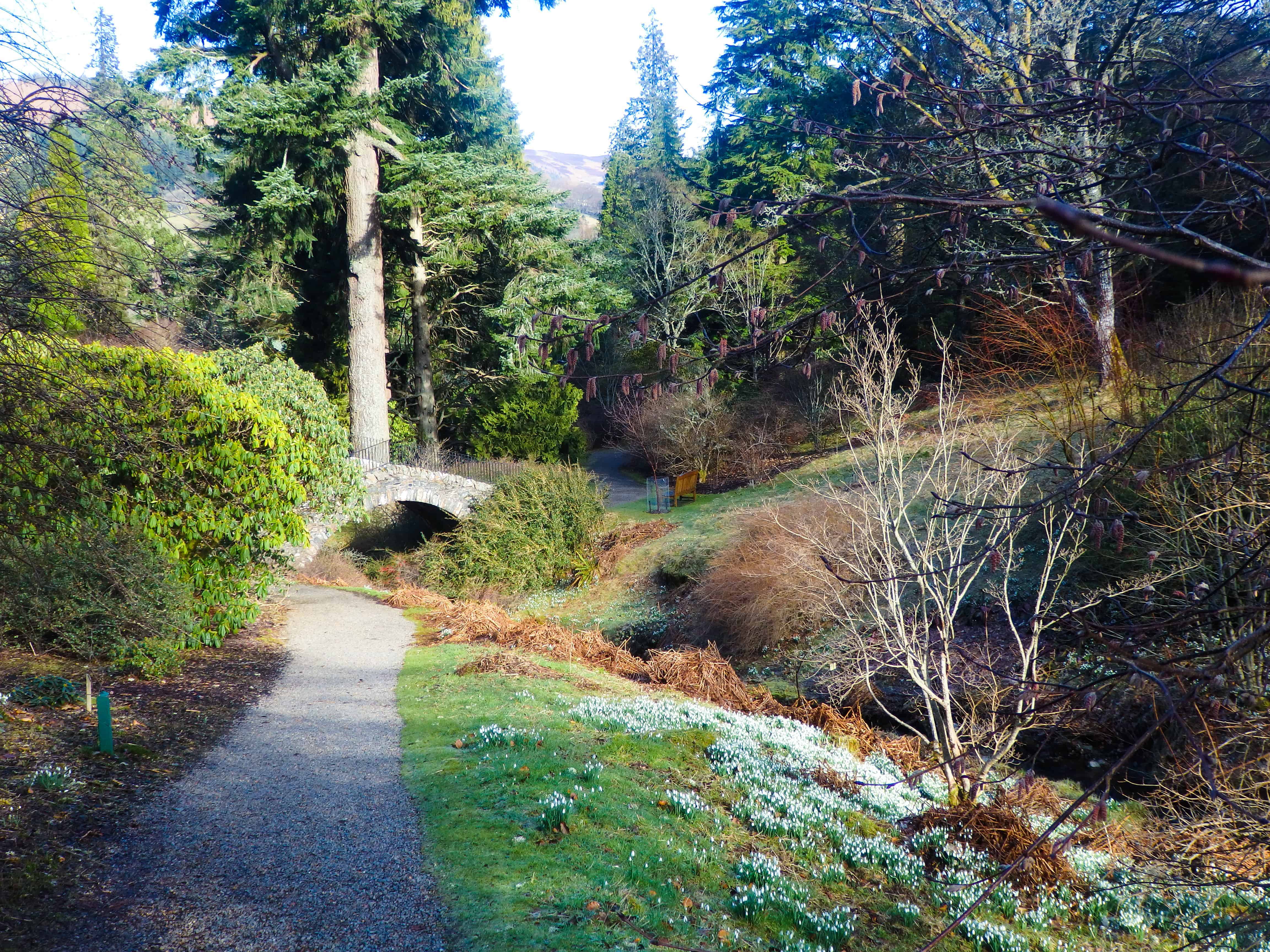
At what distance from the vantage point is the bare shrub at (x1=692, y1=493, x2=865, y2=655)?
41.3ft

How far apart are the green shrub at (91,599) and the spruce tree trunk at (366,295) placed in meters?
11.4

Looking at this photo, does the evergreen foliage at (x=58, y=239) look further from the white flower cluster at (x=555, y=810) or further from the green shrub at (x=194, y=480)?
Answer: the white flower cluster at (x=555, y=810)

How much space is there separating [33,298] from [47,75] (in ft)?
4.69

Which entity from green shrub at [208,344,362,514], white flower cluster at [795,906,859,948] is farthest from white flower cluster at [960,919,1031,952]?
green shrub at [208,344,362,514]

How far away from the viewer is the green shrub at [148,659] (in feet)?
30.7

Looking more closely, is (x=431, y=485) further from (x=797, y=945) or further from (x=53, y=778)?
(x=797, y=945)

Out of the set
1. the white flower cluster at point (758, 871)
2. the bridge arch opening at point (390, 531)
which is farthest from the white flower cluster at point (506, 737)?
the bridge arch opening at point (390, 531)

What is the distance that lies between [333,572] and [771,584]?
39.7ft

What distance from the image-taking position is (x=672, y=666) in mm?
12461

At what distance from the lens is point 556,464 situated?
22.0 meters

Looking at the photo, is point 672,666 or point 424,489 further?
point 424,489

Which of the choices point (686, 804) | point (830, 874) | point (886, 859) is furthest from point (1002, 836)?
point (686, 804)

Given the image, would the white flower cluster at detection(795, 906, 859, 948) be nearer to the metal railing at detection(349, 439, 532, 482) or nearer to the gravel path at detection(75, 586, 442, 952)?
the gravel path at detection(75, 586, 442, 952)

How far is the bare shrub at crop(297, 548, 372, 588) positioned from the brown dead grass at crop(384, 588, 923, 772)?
16.1ft
